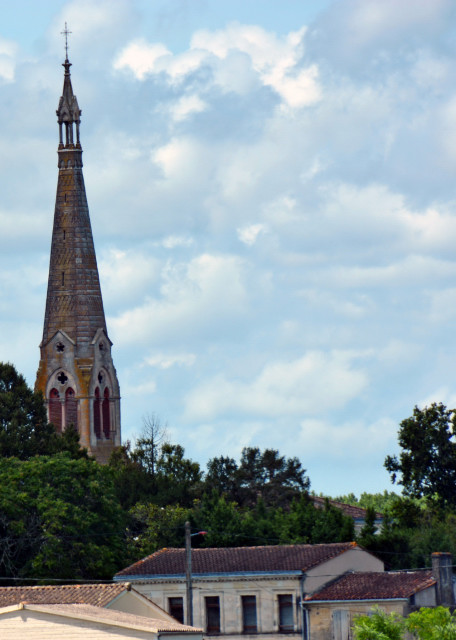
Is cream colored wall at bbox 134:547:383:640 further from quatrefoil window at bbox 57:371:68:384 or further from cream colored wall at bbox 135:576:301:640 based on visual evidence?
quatrefoil window at bbox 57:371:68:384

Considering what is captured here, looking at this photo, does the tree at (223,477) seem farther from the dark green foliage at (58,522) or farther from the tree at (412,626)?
the tree at (412,626)

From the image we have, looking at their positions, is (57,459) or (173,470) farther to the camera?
(173,470)

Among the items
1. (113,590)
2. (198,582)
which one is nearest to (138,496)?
(198,582)

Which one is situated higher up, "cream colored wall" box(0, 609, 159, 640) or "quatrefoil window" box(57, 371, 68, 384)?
"quatrefoil window" box(57, 371, 68, 384)

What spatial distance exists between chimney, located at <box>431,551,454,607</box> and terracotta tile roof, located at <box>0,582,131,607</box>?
1454cm

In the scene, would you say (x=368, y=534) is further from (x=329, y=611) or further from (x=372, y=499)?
(x=372, y=499)

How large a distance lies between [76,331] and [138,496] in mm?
24339

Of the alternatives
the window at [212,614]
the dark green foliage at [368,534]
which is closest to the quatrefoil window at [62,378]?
the dark green foliage at [368,534]

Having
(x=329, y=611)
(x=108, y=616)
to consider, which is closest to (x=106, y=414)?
(x=329, y=611)

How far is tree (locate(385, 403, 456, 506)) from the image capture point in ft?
304

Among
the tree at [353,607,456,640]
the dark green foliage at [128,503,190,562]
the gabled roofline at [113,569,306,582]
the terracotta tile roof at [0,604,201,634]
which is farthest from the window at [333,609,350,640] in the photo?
the dark green foliage at [128,503,190,562]

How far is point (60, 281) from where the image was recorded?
117875 mm

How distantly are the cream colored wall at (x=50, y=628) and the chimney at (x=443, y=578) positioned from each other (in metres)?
19.9

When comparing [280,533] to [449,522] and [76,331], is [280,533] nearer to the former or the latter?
[449,522]
